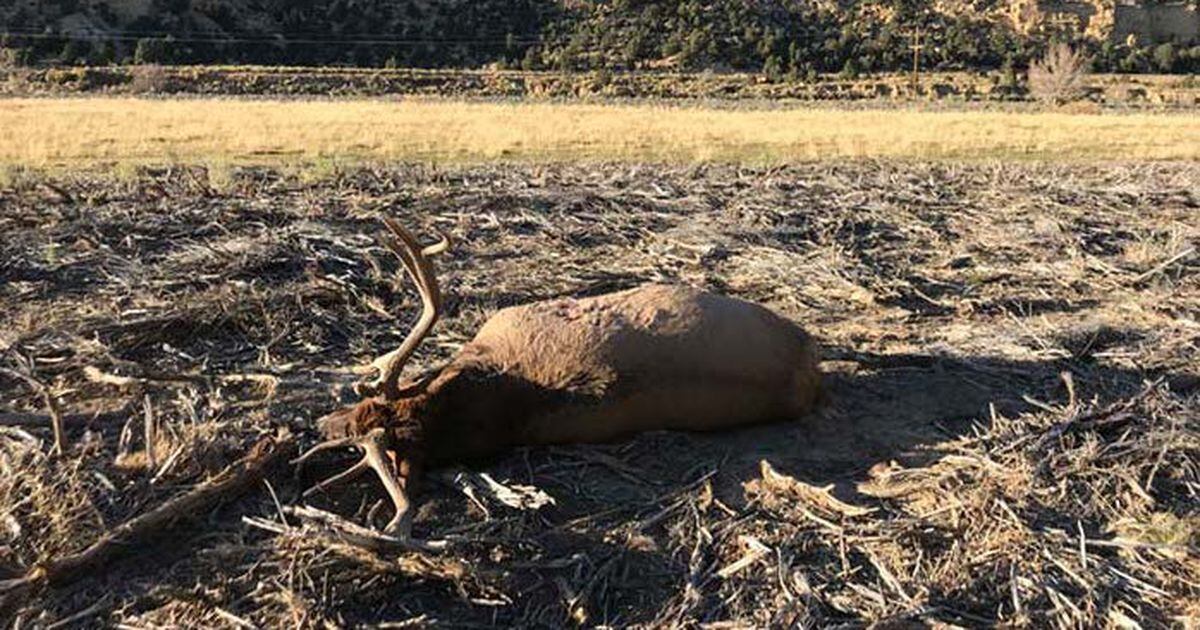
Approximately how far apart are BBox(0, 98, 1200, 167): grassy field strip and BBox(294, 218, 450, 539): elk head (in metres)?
15.5

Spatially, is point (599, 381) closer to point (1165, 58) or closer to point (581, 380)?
point (581, 380)

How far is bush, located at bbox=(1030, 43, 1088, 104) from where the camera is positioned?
54750mm

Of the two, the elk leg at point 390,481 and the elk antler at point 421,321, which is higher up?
the elk antler at point 421,321

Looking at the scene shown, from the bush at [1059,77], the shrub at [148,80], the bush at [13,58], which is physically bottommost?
the bush at [1059,77]

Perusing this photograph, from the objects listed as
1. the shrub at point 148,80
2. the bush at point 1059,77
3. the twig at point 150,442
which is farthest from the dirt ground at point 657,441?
the bush at point 1059,77

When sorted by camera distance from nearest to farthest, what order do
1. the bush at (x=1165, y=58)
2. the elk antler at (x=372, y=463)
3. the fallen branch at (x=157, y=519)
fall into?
1. the fallen branch at (x=157, y=519)
2. the elk antler at (x=372, y=463)
3. the bush at (x=1165, y=58)

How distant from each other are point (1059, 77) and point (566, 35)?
97.7ft

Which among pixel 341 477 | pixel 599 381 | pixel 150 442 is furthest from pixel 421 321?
pixel 150 442

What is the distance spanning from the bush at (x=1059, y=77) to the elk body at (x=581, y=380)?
171ft

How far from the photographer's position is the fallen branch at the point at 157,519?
3.74 m

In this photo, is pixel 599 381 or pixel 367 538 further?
pixel 599 381

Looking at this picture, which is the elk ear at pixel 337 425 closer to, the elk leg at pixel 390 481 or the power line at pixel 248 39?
the elk leg at pixel 390 481

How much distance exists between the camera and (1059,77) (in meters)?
55.7

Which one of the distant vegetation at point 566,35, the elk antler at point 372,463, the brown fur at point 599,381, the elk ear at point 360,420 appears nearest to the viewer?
the elk antler at point 372,463
